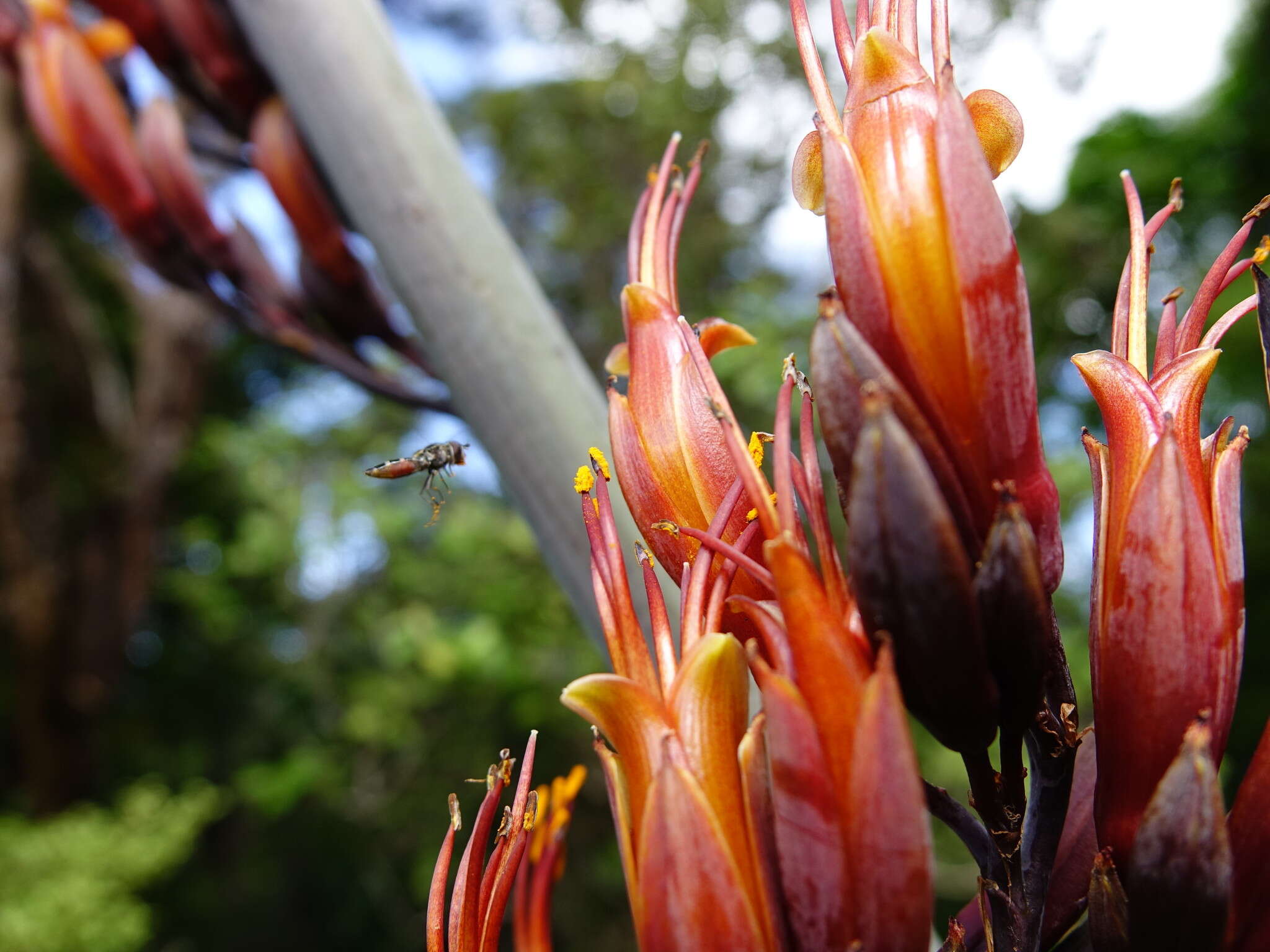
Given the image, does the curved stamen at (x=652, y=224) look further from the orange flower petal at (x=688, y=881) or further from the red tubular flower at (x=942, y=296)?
the orange flower petal at (x=688, y=881)

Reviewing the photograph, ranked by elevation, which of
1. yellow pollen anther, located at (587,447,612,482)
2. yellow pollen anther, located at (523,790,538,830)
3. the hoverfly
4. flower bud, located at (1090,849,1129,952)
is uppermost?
the hoverfly

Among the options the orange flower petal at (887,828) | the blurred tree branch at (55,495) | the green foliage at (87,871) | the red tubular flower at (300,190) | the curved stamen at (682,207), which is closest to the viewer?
the orange flower petal at (887,828)

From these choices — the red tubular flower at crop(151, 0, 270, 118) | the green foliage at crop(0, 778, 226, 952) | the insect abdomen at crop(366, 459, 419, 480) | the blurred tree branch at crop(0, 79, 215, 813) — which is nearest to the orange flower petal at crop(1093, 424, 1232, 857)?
the insect abdomen at crop(366, 459, 419, 480)

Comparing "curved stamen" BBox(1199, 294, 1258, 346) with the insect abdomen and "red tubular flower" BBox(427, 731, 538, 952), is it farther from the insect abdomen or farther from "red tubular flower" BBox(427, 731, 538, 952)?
the insect abdomen

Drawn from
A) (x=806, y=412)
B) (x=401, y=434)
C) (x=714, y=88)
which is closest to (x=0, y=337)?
(x=401, y=434)

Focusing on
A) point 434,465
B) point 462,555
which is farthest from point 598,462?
point 462,555

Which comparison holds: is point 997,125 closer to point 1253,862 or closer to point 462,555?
point 1253,862

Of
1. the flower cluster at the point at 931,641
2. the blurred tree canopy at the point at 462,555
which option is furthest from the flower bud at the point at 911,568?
the blurred tree canopy at the point at 462,555
